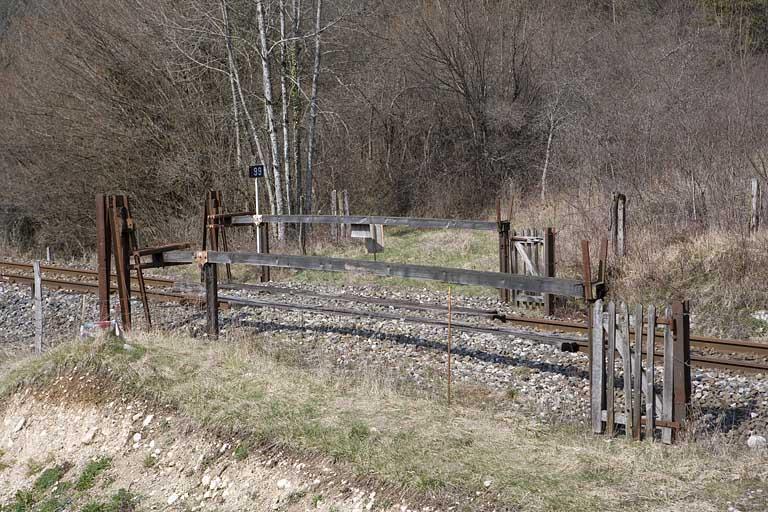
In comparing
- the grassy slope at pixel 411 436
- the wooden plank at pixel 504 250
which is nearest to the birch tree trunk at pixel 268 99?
the wooden plank at pixel 504 250

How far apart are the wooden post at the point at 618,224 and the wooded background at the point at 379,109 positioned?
3.21ft

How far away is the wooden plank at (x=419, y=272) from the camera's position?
23.5 feet

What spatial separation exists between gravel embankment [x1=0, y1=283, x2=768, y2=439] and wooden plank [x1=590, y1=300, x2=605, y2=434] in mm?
737

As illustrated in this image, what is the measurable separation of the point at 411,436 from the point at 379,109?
24.0 m

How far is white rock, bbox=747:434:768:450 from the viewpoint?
6523 mm

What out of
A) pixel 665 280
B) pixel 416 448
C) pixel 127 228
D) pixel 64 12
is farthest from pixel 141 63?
pixel 416 448

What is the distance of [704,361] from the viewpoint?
8562 millimetres

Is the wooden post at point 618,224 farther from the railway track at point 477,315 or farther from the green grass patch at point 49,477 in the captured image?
the green grass patch at point 49,477

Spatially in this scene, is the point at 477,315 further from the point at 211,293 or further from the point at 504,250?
the point at 211,293

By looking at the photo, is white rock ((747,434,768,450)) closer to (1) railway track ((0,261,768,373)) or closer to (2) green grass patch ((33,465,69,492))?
(1) railway track ((0,261,768,373))

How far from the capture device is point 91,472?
670 cm

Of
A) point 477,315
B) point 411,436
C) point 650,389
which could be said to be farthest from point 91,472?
point 477,315

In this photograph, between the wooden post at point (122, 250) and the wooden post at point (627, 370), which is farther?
the wooden post at point (122, 250)

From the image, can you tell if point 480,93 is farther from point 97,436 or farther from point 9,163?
point 97,436
